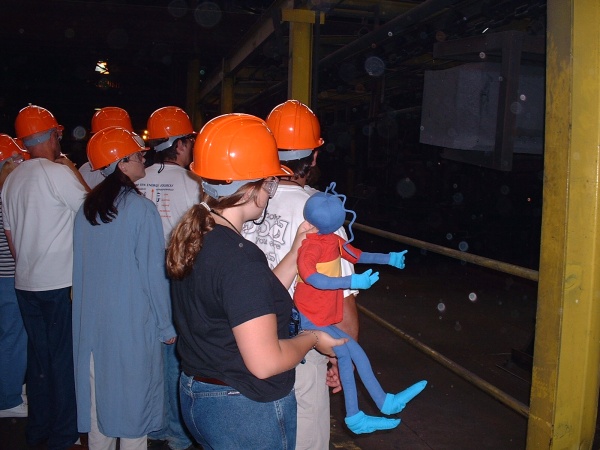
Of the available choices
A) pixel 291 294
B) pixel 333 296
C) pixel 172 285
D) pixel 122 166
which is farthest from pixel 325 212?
pixel 122 166

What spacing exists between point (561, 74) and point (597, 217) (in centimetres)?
58

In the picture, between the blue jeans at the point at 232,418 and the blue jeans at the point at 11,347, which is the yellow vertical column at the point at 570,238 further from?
the blue jeans at the point at 11,347

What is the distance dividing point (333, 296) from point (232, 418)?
26.2 inches

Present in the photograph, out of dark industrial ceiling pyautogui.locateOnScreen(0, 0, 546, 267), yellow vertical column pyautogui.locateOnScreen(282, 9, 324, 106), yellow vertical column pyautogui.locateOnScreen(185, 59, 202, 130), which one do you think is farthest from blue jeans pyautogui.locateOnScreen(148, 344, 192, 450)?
yellow vertical column pyautogui.locateOnScreen(185, 59, 202, 130)

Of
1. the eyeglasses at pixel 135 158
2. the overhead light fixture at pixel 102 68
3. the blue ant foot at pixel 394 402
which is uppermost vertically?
the overhead light fixture at pixel 102 68

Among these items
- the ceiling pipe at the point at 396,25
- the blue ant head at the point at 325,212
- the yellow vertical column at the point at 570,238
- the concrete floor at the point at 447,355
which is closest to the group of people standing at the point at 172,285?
the blue ant head at the point at 325,212

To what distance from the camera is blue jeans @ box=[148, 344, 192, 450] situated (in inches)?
143

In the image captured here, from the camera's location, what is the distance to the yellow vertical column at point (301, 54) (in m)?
4.97

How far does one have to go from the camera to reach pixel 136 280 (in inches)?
112

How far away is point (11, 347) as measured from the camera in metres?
4.05

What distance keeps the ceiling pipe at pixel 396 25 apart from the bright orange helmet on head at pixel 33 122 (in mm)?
2653

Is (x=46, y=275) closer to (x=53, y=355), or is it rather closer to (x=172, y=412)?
(x=53, y=355)

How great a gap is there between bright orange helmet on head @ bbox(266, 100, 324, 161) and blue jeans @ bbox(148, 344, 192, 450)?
66.0 inches

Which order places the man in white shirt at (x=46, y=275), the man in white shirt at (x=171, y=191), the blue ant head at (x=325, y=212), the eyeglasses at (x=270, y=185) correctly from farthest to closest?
the man in white shirt at (x=171, y=191)
the man in white shirt at (x=46, y=275)
the blue ant head at (x=325, y=212)
the eyeglasses at (x=270, y=185)
